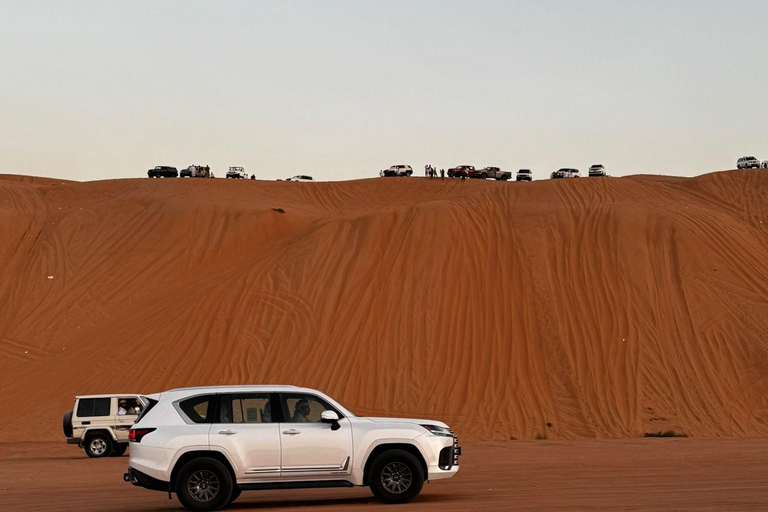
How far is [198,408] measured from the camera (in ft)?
41.0

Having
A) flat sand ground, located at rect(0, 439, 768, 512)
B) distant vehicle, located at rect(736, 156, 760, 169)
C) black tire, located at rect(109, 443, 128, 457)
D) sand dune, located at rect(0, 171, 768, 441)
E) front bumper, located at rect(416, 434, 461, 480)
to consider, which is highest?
distant vehicle, located at rect(736, 156, 760, 169)

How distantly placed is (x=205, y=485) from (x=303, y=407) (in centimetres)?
161

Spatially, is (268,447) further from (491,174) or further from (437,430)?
(491,174)

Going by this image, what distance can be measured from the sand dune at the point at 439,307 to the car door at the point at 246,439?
15375mm

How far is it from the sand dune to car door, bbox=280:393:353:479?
49.3 feet

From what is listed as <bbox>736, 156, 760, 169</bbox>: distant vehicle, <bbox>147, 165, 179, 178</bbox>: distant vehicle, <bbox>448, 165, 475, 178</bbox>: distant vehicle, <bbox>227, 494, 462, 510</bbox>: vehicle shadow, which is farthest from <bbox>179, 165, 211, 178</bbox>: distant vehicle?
<bbox>227, 494, 462, 510</bbox>: vehicle shadow

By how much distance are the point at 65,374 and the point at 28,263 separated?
1136cm

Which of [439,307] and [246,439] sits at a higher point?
[439,307]

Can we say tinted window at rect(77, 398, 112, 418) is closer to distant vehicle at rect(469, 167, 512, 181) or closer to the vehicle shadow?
the vehicle shadow

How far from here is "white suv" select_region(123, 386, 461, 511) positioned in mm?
12258

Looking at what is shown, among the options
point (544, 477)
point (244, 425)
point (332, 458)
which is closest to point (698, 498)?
point (544, 477)

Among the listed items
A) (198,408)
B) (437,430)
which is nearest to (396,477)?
(437,430)

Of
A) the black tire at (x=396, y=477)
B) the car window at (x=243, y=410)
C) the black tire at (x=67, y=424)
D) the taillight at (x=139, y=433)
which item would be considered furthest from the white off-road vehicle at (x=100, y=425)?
the black tire at (x=396, y=477)

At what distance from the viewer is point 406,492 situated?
1270 cm
